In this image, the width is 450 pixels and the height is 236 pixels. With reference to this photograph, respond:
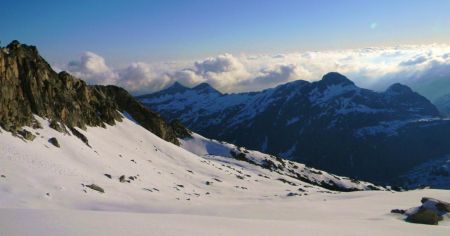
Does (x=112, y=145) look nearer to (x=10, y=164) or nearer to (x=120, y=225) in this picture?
(x=10, y=164)

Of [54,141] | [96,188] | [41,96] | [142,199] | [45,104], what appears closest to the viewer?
[96,188]

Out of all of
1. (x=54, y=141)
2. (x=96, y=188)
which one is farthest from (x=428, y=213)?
(x=54, y=141)

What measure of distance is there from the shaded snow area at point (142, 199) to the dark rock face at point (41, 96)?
3344 mm

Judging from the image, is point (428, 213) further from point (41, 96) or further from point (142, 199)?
point (41, 96)

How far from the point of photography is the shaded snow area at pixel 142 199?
21.1 m

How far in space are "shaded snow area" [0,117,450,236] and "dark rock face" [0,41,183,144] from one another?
3344mm

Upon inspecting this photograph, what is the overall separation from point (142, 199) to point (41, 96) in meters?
41.4

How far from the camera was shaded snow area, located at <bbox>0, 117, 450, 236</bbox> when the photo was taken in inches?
829

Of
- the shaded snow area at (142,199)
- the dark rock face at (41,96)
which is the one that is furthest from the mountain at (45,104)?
the shaded snow area at (142,199)

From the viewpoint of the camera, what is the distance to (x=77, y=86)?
110m

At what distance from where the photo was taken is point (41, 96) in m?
82.8

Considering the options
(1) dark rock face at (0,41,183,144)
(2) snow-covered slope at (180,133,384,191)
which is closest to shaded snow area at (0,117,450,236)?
(1) dark rock face at (0,41,183,144)

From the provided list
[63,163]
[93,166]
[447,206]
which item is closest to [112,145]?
[93,166]

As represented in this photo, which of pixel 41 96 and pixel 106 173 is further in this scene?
pixel 41 96
